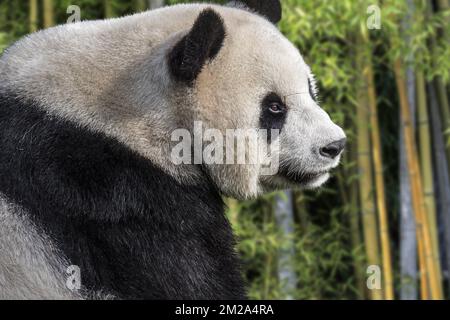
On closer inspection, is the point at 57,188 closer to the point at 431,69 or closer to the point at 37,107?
the point at 37,107

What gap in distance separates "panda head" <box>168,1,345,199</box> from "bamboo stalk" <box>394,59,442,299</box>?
283cm

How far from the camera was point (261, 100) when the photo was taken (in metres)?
3.16

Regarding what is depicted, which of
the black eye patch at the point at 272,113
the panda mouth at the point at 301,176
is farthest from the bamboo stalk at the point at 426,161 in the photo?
the black eye patch at the point at 272,113

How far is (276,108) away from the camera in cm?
320

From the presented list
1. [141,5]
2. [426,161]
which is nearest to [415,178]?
[426,161]

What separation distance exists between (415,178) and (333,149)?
2.97 m

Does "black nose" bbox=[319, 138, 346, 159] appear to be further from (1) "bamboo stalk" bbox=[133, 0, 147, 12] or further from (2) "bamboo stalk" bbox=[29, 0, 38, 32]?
(2) "bamboo stalk" bbox=[29, 0, 38, 32]

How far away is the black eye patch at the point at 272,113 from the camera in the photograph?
318cm

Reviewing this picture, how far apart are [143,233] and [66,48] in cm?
78

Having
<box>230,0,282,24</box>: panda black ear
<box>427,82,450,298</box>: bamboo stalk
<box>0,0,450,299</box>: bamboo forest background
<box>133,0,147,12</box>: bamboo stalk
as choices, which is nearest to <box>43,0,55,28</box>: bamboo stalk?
<box>0,0,450,299</box>: bamboo forest background

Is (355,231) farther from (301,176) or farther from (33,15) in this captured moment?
(301,176)

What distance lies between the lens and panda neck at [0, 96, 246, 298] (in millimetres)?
2861

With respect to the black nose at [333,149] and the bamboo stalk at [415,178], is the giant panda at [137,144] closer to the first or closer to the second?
the black nose at [333,149]
